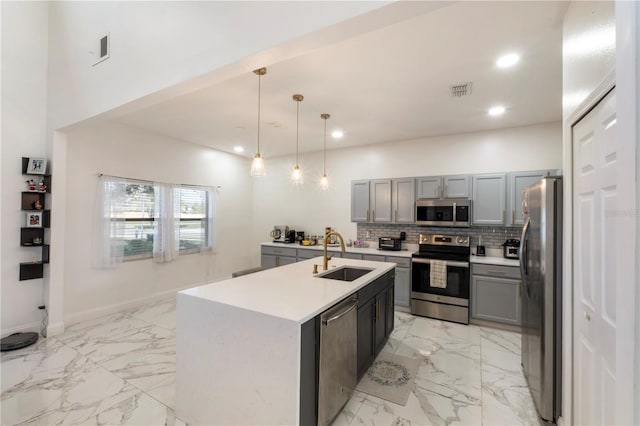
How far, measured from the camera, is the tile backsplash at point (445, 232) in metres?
4.09

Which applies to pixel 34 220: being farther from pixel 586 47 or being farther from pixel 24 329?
pixel 586 47

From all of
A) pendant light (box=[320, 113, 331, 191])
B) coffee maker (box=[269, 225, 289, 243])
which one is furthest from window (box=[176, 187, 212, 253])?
pendant light (box=[320, 113, 331, 191])

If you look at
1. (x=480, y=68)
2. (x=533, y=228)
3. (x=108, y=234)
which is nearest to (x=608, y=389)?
(x=533, y=228)

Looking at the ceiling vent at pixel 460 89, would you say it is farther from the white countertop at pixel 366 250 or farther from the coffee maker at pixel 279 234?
the coffee maker at pixel 279 234

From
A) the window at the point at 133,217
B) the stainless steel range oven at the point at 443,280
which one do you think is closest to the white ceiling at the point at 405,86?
the window at the point at 133,217

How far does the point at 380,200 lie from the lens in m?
4.73

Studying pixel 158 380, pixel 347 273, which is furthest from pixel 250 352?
pixel 347 273

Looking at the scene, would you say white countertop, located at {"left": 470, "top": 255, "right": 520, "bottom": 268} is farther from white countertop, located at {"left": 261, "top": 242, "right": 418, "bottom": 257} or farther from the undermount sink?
the undermount sink

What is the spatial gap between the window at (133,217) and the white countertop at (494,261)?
4868mm

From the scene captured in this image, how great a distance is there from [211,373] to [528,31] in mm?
3193

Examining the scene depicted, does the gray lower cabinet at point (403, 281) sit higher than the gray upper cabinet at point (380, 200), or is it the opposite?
the gray upper cabinet at point (380, 200)

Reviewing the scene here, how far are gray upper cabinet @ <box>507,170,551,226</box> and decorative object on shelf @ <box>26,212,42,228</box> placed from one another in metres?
5.85

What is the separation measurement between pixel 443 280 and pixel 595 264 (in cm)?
254

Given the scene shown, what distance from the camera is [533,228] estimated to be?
6.98ft
